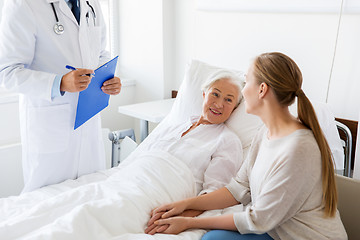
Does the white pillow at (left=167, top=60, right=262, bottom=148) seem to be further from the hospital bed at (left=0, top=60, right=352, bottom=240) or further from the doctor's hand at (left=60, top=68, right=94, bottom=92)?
the doctor's hand at (left=60, top=68, right=94, bottom=92)

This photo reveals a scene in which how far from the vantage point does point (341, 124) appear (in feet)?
6.38

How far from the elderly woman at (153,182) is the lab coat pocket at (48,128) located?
0.33 m

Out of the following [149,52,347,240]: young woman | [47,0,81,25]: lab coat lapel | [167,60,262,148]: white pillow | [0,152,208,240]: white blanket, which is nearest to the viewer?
[149,52,347,240]: young woman

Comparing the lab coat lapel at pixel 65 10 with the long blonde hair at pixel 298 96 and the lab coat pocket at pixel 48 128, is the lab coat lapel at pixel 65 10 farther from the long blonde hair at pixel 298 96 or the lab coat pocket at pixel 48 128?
the long blonde hair at pixel 298 96

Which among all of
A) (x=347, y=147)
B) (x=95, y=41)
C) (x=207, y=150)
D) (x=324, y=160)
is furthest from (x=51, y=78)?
(x=347, y=147)

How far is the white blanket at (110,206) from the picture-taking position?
1.25m

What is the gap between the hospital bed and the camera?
1260 millimetres

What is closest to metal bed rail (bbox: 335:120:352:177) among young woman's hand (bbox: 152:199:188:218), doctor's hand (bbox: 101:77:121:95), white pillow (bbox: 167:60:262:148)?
white pillow (bbox: 167:60:262:148)

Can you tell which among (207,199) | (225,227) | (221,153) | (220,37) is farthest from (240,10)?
(225,227)

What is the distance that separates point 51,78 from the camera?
1.64 meters

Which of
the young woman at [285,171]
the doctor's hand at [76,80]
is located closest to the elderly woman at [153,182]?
the young woman at [285,171]

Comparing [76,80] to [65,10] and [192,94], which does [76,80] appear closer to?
[65,10]

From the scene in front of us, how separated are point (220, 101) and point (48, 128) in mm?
804

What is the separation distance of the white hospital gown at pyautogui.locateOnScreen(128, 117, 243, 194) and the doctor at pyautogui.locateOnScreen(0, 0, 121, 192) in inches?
13.9
